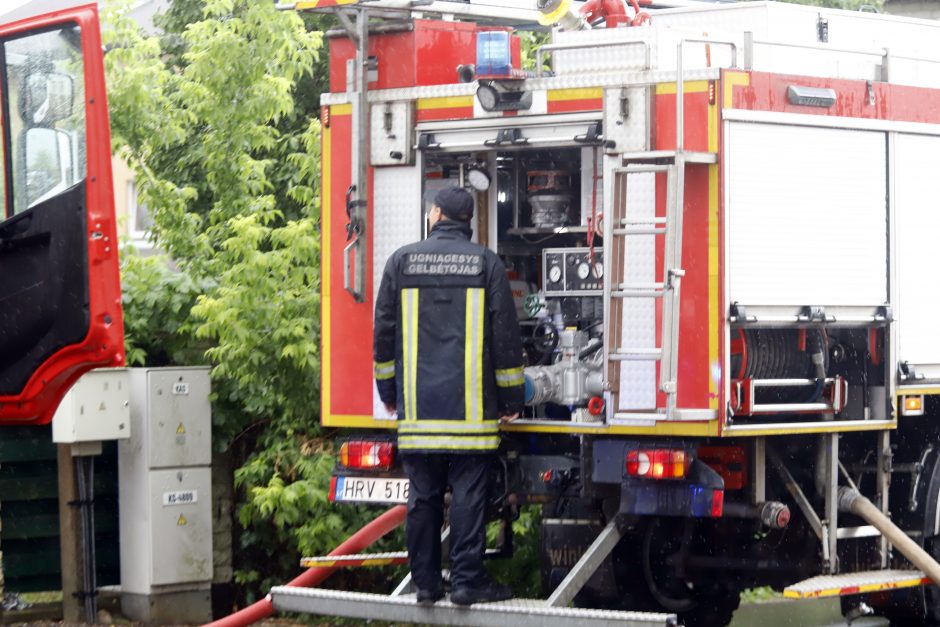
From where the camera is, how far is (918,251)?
813 cm

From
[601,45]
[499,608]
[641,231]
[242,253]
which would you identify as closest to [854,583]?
[499,608]

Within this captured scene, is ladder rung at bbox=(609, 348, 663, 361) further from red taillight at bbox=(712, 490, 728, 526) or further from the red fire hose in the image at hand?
the red fire hose

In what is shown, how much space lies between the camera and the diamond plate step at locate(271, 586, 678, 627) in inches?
275

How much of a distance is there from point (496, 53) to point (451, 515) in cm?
206

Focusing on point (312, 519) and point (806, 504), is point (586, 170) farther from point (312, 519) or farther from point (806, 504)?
point (312, 519)

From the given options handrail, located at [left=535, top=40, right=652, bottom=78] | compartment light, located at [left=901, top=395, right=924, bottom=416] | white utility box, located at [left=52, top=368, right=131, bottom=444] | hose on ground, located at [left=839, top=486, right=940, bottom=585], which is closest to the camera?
handrail, located at [left=535, top=40, right=652, bottom=78]

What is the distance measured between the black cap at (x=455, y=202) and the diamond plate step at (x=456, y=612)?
170cm

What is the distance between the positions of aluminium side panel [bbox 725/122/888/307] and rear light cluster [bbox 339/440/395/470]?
75.3 inches

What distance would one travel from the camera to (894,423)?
→ 802 cm

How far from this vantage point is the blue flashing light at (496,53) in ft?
25.2

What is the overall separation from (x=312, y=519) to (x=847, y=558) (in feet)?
10.4

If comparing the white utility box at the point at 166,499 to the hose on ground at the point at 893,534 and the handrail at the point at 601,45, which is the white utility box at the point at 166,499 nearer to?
the handrail at the point at 601,45

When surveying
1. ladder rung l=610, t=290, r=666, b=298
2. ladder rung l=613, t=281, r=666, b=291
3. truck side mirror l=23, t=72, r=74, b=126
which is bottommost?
ladder rung l=610, t=290, r=666, b=298

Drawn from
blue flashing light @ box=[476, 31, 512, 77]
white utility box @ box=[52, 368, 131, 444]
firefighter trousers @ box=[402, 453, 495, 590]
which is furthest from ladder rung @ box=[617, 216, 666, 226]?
white utility box @ box=[52, 368, 131, 444]
